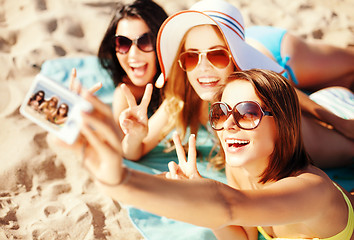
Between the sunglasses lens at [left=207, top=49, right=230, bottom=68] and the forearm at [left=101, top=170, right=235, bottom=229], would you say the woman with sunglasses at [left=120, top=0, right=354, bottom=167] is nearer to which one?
the sunglasses lens at [left=207, top=49, right=230, bottom=68]

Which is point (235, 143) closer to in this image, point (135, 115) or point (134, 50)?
point (135, 115)

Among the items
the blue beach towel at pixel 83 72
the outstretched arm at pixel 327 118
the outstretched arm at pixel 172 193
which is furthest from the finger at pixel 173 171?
the blue beach towel at pixel 83 72

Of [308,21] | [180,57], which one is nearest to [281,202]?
[180,57]

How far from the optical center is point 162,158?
2.81m

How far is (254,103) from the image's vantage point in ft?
5.03

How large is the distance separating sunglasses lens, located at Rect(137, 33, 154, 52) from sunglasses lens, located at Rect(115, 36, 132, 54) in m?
0.07

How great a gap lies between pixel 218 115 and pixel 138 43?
1.18 metres

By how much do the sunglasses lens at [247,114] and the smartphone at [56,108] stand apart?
746 mm

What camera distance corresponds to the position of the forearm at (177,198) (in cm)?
100

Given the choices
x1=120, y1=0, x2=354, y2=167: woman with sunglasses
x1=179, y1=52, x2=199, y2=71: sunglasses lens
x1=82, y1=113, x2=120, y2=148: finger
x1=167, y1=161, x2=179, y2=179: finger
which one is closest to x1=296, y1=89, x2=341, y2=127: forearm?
x1=120, y1=0, x2=354, y2=167: woman with sunglasses

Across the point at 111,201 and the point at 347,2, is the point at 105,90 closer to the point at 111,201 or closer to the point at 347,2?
the point at 111,201

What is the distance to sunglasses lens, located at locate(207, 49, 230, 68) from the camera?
7.05ft

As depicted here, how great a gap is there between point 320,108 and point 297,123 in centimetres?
92

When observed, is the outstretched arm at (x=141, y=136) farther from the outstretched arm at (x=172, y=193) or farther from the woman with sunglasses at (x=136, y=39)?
the outstretched arm at (x=172, y=193)
